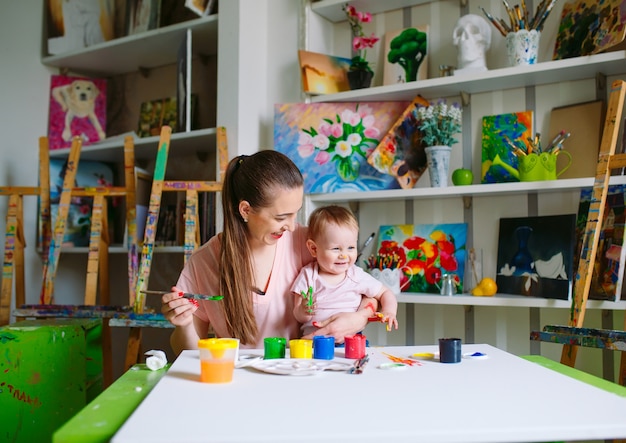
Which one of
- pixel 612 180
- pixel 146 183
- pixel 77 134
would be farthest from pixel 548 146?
pixel 77 134

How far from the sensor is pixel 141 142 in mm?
2873

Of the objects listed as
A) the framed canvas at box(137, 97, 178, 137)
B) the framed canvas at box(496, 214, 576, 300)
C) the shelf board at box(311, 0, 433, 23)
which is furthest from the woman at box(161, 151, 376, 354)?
the framed canvas at box(137, 97, 178, 137)

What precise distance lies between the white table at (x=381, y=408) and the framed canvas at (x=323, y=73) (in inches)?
63.5

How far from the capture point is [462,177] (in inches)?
92.4

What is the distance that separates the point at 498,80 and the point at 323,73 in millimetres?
765

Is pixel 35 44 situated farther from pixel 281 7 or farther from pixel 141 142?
pixel 281 7

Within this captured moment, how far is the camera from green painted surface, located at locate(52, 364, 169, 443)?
880mm

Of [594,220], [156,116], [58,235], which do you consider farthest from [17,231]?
[594,220]

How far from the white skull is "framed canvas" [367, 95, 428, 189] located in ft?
0.85

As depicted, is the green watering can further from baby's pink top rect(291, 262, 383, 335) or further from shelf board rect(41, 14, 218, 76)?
shelf board rect(41, 14, 218, 76)

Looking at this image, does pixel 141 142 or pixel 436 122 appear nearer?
pixel 436 122

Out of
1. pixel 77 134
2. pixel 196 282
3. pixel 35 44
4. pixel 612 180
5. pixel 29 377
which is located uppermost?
pixel 35 44

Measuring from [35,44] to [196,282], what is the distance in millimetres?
2171

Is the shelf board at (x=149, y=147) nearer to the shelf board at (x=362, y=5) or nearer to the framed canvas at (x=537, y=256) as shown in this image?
the shelf board at (x=362, y=5)
